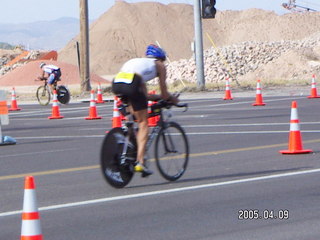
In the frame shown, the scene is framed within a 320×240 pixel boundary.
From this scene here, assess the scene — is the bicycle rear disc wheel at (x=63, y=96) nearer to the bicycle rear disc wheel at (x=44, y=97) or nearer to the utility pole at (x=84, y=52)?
the bicycle rear disc wheel at (x=44, y=97)

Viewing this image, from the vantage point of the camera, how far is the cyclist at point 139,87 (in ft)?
36.2

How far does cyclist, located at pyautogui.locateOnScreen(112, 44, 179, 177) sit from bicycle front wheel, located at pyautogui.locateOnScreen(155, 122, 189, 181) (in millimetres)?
367

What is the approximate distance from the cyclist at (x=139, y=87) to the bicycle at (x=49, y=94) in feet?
68.1

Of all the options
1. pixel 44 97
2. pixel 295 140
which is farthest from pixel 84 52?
pixel 295 140

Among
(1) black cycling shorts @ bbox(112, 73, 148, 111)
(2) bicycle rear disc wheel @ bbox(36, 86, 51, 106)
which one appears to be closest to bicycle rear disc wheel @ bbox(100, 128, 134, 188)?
(1) black cycling shorts @ bbox(112, 73, 148, 111)

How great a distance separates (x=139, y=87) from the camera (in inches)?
434

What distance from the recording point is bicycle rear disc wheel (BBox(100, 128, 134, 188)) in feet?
36.4

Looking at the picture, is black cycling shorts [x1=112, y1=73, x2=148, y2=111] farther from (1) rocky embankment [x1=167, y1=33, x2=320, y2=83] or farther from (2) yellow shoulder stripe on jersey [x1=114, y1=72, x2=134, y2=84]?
(1) rocky embankment [x1=167, y1=33, x2=320, y2=83]

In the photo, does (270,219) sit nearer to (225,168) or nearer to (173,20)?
(225,168)

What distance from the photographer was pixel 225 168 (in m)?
12.8

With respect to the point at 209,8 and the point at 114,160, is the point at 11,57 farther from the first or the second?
the point at 114,160

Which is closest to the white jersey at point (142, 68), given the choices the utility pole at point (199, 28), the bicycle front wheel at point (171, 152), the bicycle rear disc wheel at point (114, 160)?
the bicycle rear disc wheel at point (114, 160)

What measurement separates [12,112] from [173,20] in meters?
81.0

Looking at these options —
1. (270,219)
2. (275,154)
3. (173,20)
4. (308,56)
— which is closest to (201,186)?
(270,219)
